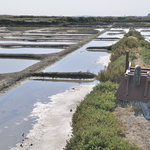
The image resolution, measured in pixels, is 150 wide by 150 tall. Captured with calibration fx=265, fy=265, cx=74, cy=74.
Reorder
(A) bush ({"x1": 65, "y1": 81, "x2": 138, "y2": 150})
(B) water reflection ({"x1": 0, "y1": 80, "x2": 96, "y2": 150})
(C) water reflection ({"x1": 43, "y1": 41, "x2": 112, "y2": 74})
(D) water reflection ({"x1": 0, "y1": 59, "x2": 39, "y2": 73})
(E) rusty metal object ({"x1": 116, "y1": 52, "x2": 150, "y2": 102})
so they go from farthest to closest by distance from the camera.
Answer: (D) water reflection ({"x1": 0, "y1": 59, "x2": 39, "y2": 73}), (C) water reflection ({"x1": 43, "y1": 41, "x2": 112, "y2": 74}), (E) rusty metal object ({"x1": 116, "y1": 52, "x2": 150, "y2": 102}), (B) water reflection ({"x1": 0, "y1": 80, "x2": 96, "y2": 150}), (A) bush ({"x1": 65, "y1": 81, "x2": 138, "y2": 150})

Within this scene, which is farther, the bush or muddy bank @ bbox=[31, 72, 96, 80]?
muddy bank @ bbox=[31, 72, 96, 80]

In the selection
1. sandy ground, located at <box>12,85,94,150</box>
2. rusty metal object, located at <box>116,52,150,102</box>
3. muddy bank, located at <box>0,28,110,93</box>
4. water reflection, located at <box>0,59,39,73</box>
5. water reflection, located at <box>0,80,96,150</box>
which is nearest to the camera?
sandy ground, located at <box>12,85,94,150</box>

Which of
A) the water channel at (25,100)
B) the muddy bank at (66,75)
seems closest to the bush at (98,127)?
the water channel at (25,100)

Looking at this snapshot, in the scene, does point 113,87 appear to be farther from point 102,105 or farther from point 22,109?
point 22,109

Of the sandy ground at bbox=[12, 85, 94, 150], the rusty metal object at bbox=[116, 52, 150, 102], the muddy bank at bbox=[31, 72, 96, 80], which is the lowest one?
the sandy ground at bbox=[12, 85, 94, 150]

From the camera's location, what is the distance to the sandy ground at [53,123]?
381 inches

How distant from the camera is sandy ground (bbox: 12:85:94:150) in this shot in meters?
9.69

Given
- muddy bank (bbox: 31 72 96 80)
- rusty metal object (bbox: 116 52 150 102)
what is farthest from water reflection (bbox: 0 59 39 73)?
rusty metal object (bbox: 116 52 150 102)

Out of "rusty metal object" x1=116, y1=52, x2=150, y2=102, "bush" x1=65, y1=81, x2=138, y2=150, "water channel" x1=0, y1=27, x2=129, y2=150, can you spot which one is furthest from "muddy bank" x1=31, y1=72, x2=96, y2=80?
"rusty metal object" x1=116, y1=52, x2=150, y2=102

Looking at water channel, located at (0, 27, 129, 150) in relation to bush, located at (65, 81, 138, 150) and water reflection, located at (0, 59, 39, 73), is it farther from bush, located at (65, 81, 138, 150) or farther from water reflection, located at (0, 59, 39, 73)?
water reflection, located at (0, 59, 39, 73)

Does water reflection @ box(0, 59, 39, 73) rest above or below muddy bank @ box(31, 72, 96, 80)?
below

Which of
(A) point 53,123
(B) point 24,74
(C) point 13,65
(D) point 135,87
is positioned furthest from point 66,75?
(D) point 135,87

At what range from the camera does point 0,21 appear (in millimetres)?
87438

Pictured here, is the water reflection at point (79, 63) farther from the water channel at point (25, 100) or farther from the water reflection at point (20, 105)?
the water reflection at point (20, 105)
